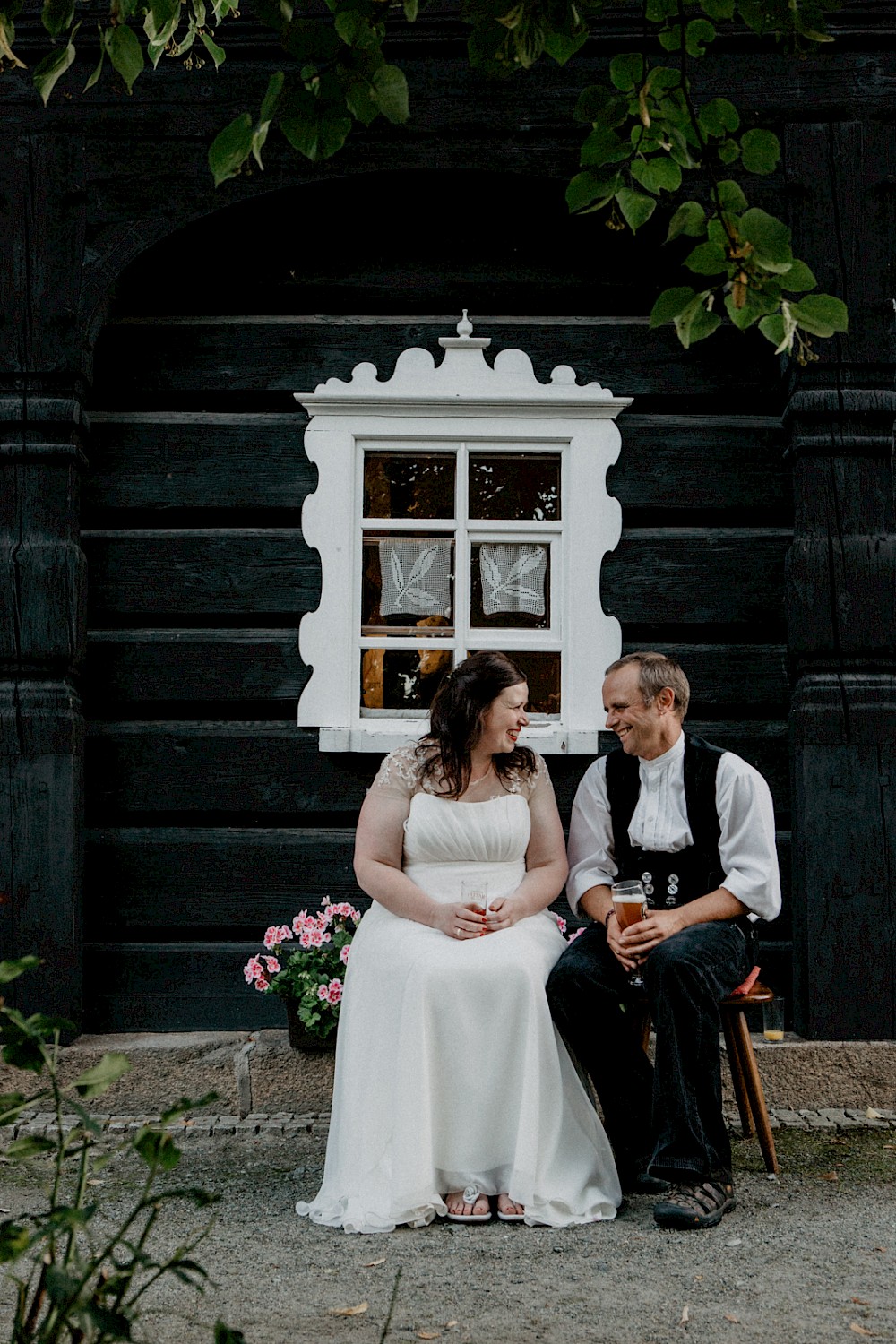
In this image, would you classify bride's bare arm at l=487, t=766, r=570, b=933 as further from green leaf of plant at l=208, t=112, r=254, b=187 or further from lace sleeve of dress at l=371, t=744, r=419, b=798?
green leaf of plant at l=208, t=112, r=254, b=187

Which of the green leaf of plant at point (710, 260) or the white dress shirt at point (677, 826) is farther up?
the green leaf of plant at point (710, 260)

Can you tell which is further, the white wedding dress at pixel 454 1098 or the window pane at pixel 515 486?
the window pane at pixel 515 486

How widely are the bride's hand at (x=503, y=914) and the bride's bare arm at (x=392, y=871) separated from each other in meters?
0.06

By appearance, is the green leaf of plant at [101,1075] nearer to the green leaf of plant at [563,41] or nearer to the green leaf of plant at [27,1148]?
the green leaf of plant at [27,1148]

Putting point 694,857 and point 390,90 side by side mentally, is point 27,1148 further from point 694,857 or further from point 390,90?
point 694,857

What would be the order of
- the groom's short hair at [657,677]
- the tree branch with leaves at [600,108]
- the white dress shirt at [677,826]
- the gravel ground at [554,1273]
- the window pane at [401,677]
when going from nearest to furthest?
1. the tree branch with leaves at [600,108]
2. the gravel ground at [554,1273]
3. the white dress shirt at [677,826]
4. the groom's short hair at [657,677]
5. the window pane at [401,677]

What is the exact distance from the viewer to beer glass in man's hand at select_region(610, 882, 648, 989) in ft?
11.3

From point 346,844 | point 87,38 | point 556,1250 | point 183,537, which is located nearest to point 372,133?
point 87,38

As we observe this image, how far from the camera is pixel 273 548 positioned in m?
4.66

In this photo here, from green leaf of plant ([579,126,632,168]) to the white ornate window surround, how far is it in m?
2.26

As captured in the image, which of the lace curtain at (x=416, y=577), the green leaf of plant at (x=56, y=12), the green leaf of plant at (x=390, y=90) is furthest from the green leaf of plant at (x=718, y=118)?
the lace curtain at (x=416, y=577)

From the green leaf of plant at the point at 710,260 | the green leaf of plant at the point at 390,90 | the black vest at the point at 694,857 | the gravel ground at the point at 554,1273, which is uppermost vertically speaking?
the green leaf of plant at the point at 390,90

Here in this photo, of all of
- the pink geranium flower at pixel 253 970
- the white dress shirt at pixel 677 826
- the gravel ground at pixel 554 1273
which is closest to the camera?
the gravel ground at pixel 554 1273

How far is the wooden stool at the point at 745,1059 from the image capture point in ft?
11.7
